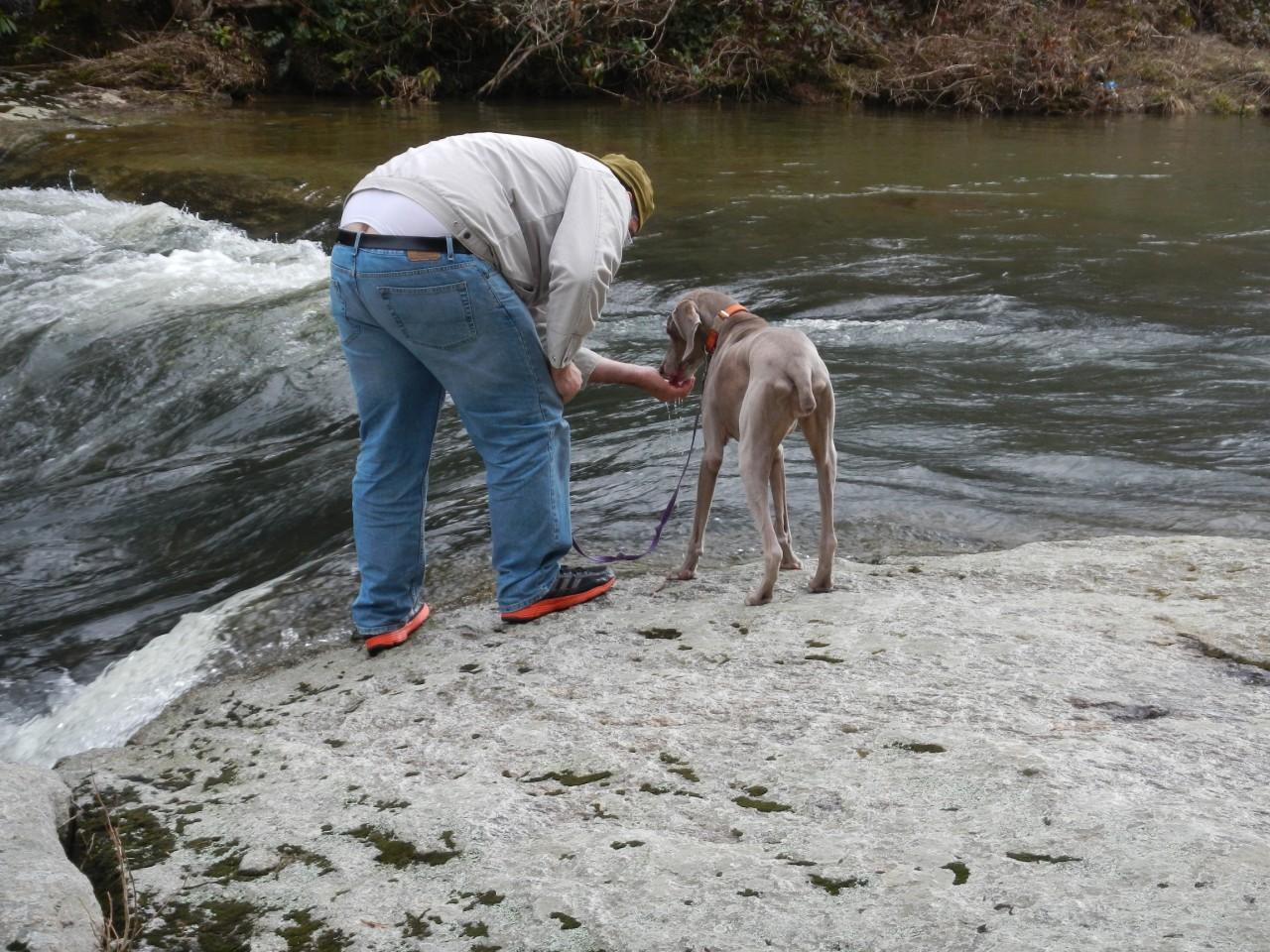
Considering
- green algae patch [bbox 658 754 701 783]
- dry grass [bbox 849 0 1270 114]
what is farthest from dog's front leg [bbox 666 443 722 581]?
dry grass [bbox 849 0 1270 114]

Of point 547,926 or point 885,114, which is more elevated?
point 885,114

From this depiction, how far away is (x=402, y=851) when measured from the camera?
9.58 ft

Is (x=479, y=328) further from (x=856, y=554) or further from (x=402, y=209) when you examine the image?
(x=856, y=554)

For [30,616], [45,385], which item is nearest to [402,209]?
[30,616]

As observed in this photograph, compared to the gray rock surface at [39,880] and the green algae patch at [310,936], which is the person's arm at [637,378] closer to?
the gray rock surface at [39,880]

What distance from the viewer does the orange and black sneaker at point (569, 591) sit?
4559mm

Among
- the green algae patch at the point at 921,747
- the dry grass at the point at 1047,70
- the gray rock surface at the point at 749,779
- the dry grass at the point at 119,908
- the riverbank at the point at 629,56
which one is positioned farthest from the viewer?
the dry grass at the point at 1047,70

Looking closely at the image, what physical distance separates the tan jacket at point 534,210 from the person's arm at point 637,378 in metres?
0.51

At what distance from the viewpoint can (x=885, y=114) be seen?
22344mm

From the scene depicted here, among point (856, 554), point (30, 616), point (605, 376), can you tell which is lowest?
point (30, 616)

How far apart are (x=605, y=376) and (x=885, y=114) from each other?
1906 centimetres

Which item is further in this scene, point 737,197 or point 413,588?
point 737,197

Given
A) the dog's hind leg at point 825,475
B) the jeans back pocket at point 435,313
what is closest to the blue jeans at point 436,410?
the jeans back pocket at point 435,313

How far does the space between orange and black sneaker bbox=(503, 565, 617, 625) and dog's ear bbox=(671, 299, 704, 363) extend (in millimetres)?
991
